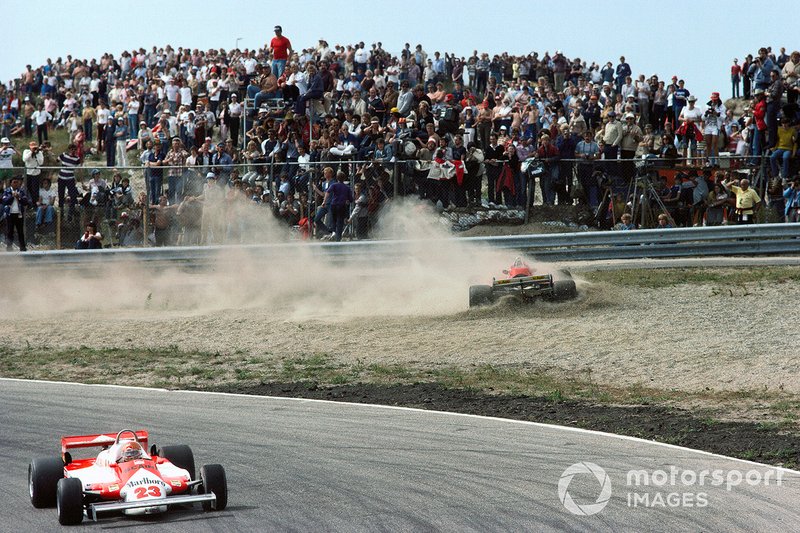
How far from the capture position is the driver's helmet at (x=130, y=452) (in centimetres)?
867

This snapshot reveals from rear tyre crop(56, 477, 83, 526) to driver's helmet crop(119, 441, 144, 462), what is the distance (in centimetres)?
51

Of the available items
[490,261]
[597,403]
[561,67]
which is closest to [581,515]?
[597,403]

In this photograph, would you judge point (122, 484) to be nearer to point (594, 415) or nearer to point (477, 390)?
point (594, 415)

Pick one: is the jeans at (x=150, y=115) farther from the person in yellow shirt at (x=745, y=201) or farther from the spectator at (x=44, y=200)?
the person in yellow shirt at (x=745, y=201)

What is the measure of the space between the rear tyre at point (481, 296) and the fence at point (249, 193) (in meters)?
3.09

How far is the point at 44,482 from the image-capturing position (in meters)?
8.62

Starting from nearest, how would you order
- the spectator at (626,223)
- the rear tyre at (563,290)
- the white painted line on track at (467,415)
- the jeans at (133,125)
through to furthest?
the white painted line on track at (467,415)
the rear tyre at (563,290)
the spectator at (626,223)
the jeans at (133,125)

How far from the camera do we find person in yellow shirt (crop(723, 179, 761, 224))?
72.2 feet

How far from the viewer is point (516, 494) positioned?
8898 mm

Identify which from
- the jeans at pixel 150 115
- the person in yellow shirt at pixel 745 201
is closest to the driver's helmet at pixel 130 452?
the person in yellow shirt at pixel 745 201

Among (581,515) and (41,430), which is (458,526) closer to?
(581,515)

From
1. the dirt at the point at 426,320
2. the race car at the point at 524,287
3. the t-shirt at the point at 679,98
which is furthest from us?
the t-shirt at the point at 679,98

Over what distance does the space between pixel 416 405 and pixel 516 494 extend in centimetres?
448

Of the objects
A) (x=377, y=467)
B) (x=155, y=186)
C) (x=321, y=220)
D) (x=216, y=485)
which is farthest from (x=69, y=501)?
(x=155, y=186)
